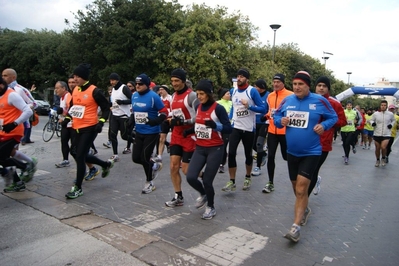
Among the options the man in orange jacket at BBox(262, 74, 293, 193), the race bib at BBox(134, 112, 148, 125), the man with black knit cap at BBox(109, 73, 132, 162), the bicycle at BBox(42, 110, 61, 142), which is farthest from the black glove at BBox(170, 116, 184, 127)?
the bicycle at BBox(42, 110, 61, 142)

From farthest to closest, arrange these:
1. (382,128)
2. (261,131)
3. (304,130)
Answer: (382,128) → (261,131) → (304,130)

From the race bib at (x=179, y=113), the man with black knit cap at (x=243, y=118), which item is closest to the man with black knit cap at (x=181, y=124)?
the race bib at (x=179, y=113)

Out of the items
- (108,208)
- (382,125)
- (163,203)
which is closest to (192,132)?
(163,203)

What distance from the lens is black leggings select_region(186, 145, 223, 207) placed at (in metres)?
4.85

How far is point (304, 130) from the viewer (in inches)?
169

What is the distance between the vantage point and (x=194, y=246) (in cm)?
394

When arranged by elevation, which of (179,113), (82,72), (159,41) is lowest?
(179,113)

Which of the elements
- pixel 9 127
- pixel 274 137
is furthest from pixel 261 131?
pixel 9 127

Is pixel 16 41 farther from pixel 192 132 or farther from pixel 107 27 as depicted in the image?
pixel 192 132

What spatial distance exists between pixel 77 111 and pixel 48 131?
7447mm

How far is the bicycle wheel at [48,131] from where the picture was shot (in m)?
12.2

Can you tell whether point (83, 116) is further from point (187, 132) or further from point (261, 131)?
point (261, 131)

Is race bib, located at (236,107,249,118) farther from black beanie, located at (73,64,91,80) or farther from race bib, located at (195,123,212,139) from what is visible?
black beanie, located at (73,64,91,80)

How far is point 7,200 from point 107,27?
80.1 feet
